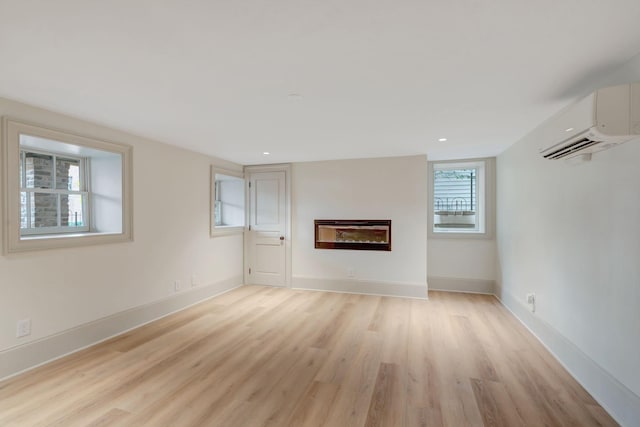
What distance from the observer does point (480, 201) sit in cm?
494

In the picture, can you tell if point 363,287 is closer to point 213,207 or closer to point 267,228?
point 267,228

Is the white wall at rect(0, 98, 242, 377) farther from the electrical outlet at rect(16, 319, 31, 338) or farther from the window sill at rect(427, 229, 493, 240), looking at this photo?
the window sill at rect(427, 229, 493, 240)

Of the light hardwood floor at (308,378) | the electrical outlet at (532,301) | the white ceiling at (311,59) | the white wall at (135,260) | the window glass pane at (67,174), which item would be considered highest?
the white ceiling at (311,59)

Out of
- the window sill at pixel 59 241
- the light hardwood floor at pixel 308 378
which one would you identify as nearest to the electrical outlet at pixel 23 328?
the light hardwood floor at pixel 308 378

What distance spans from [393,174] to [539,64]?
292cm

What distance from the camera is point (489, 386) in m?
2.25

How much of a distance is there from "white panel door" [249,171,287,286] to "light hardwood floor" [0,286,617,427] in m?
1.63

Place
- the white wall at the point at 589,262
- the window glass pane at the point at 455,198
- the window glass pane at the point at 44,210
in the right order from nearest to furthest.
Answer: the white wall at the point at 589,262
the window glass pane at the point at 44,210
the window glass pane at the point at 455,198

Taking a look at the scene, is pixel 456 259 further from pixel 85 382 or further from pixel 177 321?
pixel 85 382

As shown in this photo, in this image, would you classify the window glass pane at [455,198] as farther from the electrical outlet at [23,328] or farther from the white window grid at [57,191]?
the electrical outlet at [23,328]

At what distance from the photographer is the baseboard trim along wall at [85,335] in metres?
2.37

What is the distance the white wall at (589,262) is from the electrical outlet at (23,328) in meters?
4.26

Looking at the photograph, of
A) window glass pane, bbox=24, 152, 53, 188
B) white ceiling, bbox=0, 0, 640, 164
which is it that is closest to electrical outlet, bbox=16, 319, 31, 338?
window glass pane, bbox=24, 152, 53, 188

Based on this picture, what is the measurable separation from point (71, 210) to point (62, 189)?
0.24 m
